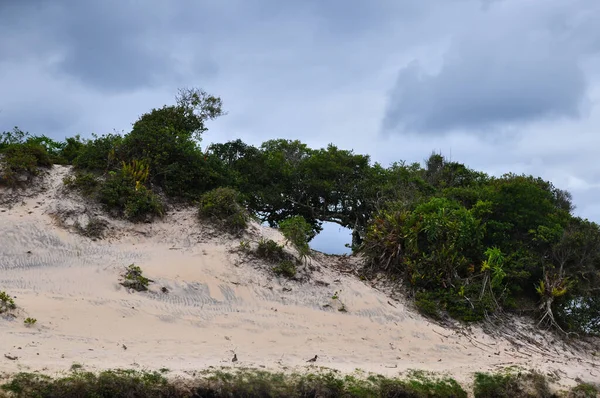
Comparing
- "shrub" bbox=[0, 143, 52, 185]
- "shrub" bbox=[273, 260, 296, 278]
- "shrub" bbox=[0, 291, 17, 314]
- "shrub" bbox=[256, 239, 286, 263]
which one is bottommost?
"shrub" bbox=[0, 291, 17, 314]

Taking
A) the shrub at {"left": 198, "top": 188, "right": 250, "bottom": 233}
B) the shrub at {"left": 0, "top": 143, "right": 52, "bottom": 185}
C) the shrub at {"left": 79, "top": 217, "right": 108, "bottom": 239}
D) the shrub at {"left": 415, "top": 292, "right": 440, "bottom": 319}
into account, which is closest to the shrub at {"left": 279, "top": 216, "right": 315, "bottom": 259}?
the shrub at {"left": 198, "top": 188, "right": 250, "bottom": 233}

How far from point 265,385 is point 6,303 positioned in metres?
5.45

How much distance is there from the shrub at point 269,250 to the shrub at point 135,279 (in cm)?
347

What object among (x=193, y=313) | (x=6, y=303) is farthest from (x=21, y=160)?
(x=193, y=313)

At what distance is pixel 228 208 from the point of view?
709 inches

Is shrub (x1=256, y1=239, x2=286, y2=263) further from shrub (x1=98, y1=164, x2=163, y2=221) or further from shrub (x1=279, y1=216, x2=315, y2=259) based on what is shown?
shrub (x1=98, y1=164, x2=163, y2=221)

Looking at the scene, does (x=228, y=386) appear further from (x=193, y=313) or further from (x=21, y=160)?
(x=21, y=160)

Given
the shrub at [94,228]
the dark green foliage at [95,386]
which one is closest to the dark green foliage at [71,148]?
the shrub at [94,228]

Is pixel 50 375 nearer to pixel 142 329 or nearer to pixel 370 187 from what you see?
pixel 142 329

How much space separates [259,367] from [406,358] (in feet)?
14.5

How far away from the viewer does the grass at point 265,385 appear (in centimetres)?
924

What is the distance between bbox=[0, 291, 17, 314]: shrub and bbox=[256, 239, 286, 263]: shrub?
6.82 m

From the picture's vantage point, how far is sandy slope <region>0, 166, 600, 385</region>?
11836mm

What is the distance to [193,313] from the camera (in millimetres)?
14211
